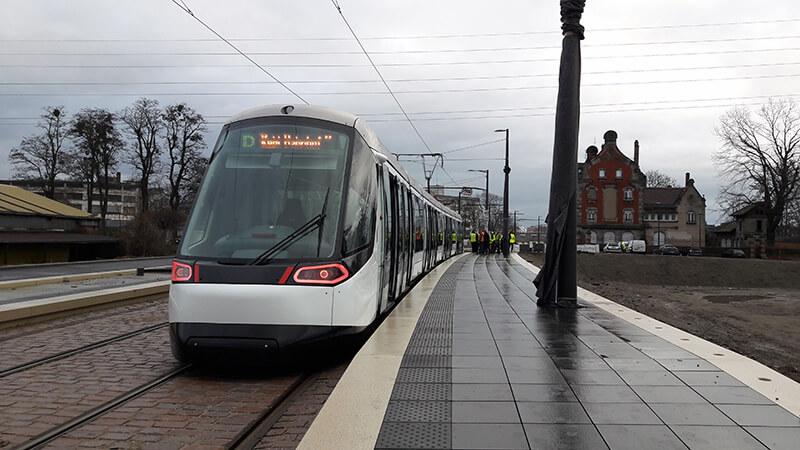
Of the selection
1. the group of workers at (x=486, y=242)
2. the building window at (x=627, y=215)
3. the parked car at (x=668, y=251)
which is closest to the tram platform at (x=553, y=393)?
the group of workers at (x=486, y=242)

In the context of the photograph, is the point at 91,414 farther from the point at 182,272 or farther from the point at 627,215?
the point at 627,215

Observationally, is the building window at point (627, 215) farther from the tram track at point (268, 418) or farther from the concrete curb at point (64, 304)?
the tram track at point (268, 418)

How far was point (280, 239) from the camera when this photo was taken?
673 centimetres

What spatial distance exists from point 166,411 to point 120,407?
482 millimetres

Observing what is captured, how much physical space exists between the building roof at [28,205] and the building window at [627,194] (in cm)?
6949

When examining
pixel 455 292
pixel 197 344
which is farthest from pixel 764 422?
pixel 455 292

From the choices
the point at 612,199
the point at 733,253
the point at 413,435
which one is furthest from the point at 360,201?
the point at 612,199

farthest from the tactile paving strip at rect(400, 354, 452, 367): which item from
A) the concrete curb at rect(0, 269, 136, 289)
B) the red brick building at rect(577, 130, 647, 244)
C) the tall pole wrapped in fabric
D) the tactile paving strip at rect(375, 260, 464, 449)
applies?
the red brick building at rect(577, 130, 647, 244)

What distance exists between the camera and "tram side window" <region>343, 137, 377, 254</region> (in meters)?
7.14

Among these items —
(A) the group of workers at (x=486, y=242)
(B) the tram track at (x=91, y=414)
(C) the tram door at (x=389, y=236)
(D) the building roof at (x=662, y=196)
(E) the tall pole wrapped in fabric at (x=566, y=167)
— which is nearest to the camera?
(B) the tram track at (x=91, y=414)

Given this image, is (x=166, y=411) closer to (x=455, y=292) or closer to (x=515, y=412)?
(x=515, y=412)

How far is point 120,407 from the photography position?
541cm

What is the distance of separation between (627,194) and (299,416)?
86225mm

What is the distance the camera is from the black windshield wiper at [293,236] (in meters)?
6.50
